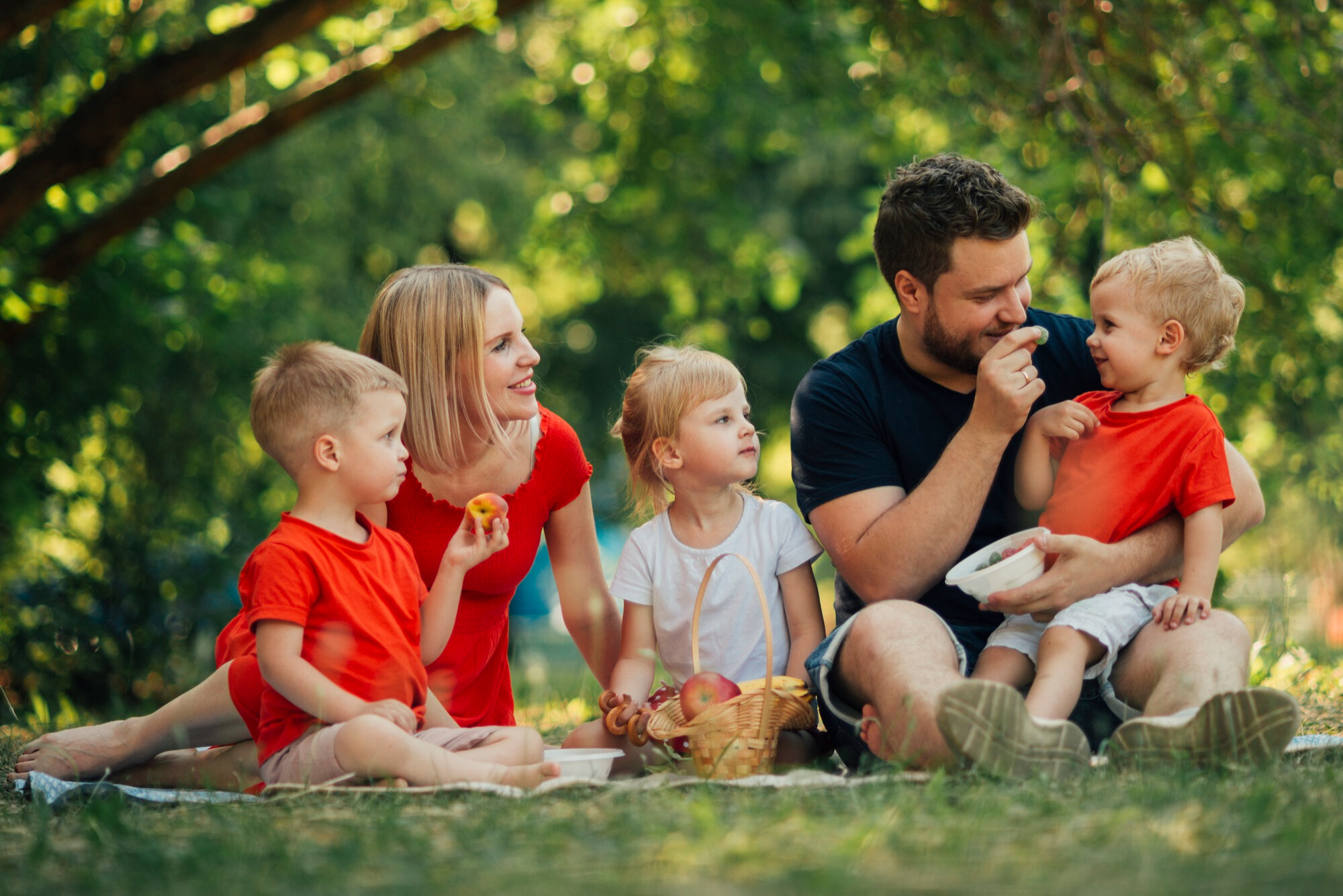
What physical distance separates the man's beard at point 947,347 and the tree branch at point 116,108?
3911mm

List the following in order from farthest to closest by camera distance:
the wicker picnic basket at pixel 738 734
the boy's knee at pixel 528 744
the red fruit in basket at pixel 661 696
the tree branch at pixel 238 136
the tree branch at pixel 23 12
A: 1. the tree branch at pixel 238 136
2. the tree branch at pixel 23 12
3. the red fruit in basket at pixel 661 696
4. the boy's knee at pixel 528 744
5. the wicker picnic basket at pixel 738 734

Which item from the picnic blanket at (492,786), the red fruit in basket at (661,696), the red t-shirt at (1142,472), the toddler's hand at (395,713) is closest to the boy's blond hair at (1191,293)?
the red t-shirt at (1142,472)

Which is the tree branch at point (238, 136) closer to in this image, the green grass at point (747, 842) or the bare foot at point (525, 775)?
the green grass at point (747, 842)

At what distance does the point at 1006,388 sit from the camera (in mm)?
2844

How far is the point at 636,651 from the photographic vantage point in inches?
128

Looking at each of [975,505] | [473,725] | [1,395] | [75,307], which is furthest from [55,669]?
[975,505]

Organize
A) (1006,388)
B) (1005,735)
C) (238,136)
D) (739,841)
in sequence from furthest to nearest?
(238,136) < (1006,388) < (1005,735) < (739,841)

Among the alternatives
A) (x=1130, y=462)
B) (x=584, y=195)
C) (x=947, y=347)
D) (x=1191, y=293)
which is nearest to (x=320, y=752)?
(x=947, y=347)

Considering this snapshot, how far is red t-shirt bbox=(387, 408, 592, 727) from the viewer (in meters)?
3.22

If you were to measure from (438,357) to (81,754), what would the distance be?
4.22ft

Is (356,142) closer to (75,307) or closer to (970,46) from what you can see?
(75,307)

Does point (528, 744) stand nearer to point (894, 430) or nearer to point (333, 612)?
point (333, 612)

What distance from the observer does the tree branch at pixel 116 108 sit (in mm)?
5656

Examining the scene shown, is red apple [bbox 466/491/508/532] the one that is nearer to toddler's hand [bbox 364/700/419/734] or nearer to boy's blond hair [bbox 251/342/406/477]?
→ boy's blond hair [bbox 251/342/406/477]
